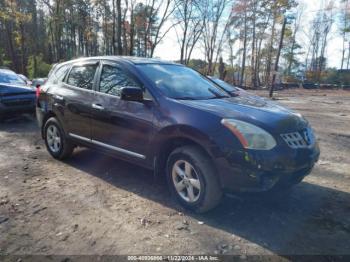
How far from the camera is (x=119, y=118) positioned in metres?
4.07

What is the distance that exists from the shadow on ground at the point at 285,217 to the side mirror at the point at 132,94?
1.32 meters

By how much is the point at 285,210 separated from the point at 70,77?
12.9 feet

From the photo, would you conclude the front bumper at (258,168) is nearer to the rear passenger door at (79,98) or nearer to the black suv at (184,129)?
the black suv at (184,129)

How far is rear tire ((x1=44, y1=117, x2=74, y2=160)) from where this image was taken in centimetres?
523

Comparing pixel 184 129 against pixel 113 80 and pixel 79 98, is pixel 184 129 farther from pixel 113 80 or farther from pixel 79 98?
pixel 79 98

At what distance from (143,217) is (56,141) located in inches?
108

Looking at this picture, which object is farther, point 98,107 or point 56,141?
point 56,141

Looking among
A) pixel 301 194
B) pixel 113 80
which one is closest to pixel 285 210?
pixel 301 194

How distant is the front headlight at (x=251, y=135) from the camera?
3055mm

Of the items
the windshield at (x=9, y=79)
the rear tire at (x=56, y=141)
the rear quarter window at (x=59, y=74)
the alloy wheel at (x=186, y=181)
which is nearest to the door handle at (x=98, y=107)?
the rear tire at (x=56, y=141)

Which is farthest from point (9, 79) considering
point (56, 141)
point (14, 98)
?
point (56, 141)

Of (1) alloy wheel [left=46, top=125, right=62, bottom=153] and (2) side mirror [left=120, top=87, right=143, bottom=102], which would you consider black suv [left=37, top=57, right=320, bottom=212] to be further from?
(1) alloy wheel [left=46, top=125, right=62, bottom=153]

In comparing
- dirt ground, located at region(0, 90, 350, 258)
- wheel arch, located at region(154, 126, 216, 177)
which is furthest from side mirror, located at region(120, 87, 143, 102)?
dirt ground, located at region(0, 90, 350, 258)

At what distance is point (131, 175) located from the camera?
4824 millimetres
